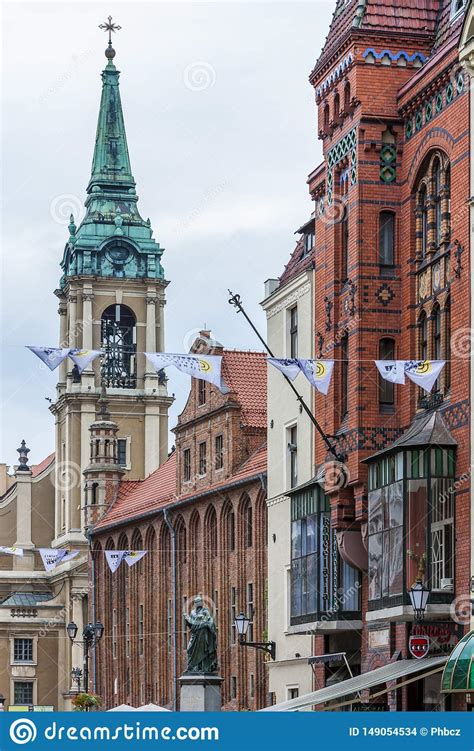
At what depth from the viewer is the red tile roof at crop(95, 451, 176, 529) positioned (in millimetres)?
83562

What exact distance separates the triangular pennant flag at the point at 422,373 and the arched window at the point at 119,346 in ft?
273

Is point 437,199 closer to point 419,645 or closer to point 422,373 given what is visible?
point 422,373

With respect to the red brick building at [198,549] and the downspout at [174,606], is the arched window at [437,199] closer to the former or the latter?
the red brick building at [198,549]

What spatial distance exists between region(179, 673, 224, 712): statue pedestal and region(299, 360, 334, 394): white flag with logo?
38.5ft

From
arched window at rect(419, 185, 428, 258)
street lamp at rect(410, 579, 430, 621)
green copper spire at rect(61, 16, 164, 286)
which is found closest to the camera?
street lamp at rect(410, 579, 430, 621)

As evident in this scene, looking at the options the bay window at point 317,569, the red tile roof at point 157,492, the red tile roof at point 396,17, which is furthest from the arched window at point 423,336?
the red tile roof at point 157,492

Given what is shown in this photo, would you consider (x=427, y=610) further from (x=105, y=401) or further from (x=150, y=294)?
(x=150, y=294)

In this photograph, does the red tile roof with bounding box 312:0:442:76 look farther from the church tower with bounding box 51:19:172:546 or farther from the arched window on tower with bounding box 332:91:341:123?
the church tower with bounding box 51:19:172:546

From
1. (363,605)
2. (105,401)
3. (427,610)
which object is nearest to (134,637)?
(105,401)

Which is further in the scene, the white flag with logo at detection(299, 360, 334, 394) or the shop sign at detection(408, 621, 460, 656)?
the white flag with logo at detection(299, 360, 334, 394)

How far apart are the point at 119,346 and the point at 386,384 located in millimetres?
80803

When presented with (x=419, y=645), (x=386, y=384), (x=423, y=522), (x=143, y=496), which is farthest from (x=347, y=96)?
(x=143, y=496)

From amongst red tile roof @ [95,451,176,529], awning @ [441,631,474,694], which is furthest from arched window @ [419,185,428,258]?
red tile roof @ [95,451,176,529]

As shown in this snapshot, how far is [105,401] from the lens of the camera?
372 feet
